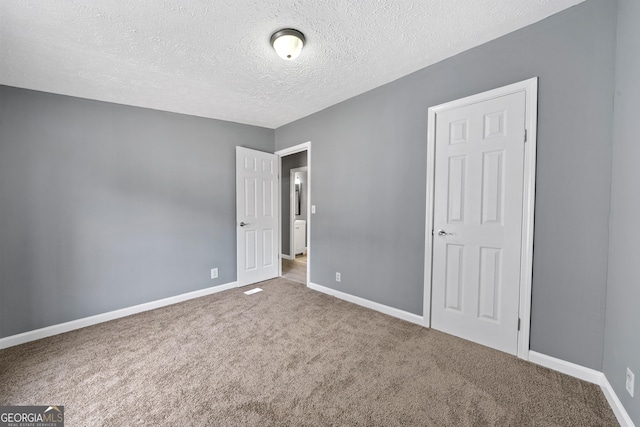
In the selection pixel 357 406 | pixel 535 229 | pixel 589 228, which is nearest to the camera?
pixel 357 406

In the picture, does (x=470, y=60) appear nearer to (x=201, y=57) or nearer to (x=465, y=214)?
(x=465, y=214)

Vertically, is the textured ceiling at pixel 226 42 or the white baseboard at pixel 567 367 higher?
the textured ceiling at pixel 226 42

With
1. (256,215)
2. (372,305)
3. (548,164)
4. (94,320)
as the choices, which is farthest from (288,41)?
(94,320)

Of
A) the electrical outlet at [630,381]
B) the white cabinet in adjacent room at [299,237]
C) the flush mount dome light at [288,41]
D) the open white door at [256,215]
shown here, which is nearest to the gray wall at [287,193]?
the white cabinet in adjacent room at [299,237]

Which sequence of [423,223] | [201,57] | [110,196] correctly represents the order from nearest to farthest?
[201,57] < [423,223] < [110,196]

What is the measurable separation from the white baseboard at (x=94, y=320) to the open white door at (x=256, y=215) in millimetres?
591

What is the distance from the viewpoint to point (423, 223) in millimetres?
2488

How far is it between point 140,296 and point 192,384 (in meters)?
1.81

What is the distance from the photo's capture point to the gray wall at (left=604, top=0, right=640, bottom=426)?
1.33m

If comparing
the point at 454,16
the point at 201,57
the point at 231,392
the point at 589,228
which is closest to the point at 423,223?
the point at 589,228

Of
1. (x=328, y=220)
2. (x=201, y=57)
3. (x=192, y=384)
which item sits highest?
(x=201, y=57)

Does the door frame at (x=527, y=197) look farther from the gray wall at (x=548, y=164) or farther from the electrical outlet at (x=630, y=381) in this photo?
the electrical outlet at (x=630, y=381)

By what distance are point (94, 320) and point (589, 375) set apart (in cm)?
438

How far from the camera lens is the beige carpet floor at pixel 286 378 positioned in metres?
1.49
